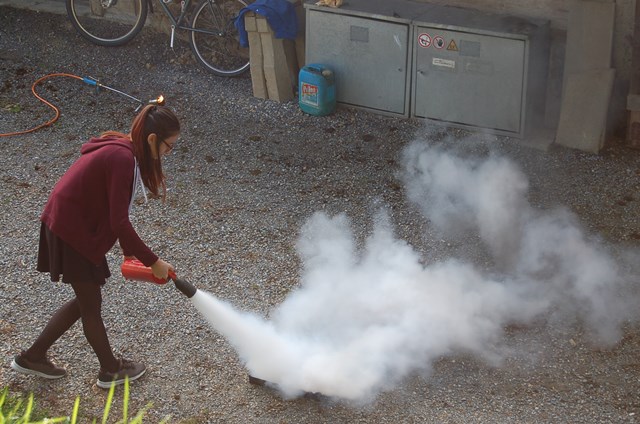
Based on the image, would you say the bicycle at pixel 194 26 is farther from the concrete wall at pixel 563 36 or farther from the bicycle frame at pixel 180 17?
the concrete wall at pixel 563 36

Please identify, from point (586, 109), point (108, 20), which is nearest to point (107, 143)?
point (586, 109)

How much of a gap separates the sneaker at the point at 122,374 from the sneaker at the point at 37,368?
0.26m

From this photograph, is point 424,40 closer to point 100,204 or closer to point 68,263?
point 100,204

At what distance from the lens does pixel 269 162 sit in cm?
729

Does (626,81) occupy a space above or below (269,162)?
above

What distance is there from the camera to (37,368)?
16.0 ft

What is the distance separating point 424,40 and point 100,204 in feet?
13.2

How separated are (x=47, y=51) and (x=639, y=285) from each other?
6.65 meters

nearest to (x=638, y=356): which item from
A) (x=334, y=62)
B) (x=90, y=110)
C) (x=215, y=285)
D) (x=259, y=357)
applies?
(x=259, y=357)

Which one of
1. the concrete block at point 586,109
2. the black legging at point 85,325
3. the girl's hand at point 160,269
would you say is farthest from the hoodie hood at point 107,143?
the concrete block at point 586,109

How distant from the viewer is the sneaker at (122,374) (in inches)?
190

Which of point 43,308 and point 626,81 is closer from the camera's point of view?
point 43,308

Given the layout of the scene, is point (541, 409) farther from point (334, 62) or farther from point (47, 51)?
point (47, 51)

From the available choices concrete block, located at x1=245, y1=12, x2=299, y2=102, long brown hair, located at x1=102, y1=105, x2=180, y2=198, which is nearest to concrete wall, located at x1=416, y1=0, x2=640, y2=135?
concrete block, located at x1=245, y1=12, x2=299, y2=102
